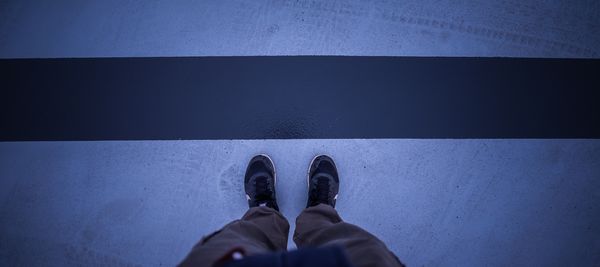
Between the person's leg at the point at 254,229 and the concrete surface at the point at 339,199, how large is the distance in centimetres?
10

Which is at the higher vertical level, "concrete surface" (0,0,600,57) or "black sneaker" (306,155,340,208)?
"concrete surface" (0,0,600,57)

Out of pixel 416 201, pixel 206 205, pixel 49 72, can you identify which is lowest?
pixel 416 201

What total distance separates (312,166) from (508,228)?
48.2 inches

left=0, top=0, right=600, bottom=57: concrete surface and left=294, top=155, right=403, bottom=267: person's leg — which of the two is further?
left=0, top=0, right=600, bottom=57: concrete surface

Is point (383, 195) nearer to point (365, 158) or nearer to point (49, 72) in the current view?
point (365, 158)

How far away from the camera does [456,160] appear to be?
1.92 metres

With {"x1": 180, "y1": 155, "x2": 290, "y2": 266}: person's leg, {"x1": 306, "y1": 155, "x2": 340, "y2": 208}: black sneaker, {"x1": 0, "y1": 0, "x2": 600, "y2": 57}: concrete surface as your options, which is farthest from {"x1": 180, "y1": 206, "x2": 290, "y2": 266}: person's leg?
{"x1": 0, "y1": 0, "x2": 600, "y2": 57}: concrete surface

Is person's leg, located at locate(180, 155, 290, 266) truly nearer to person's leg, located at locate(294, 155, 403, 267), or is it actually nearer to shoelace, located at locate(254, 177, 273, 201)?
shoelace, located at locate(254, 177, 273, 201)

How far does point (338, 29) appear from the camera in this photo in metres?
1.98

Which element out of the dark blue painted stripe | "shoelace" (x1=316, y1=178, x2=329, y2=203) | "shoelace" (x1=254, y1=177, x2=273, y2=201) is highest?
the dark blue painted stripe

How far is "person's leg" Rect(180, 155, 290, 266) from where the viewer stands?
1.05 metres

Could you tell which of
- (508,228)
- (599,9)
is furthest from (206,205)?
(599,9)

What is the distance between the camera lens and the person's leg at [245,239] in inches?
40.7

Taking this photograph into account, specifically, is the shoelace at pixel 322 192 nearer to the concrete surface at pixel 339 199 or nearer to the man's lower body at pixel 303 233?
the man's lower body at pixel 303 233
